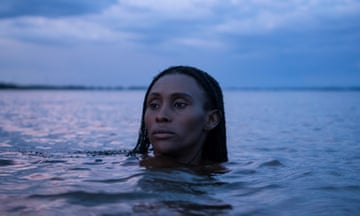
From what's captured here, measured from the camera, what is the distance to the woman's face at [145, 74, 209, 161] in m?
5.29

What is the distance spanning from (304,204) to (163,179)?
1.54m

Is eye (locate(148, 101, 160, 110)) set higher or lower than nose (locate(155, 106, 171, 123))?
higher

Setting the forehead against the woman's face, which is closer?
the woman's face

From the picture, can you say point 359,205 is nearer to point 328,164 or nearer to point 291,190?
point 291,190

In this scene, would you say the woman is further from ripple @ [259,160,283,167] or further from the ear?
ripple @ [259,160,283,167]

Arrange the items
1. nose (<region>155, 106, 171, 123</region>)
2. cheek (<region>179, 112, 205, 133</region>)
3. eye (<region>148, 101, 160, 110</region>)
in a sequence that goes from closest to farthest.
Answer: nose (<region>155, 106, 171, 123</region>)
cheek (<region>179, 112, 205, 133</region>)
eye (<region>148, 101, 160, 110</region>)

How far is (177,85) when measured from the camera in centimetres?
550

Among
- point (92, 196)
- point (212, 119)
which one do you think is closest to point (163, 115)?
point (212, 119)

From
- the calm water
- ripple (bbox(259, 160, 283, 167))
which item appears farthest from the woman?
ripple (bbox(259, 160, 283, 167))

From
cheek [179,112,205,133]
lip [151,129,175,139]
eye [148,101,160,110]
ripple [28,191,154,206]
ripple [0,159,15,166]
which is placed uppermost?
eye [148,101,160,110]

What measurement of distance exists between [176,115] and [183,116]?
0.09 metres

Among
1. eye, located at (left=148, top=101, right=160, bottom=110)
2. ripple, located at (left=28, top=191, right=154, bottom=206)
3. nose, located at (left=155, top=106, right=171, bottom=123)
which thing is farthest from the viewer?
eye, located at (left=148, top=101, right=160, bottom=110)

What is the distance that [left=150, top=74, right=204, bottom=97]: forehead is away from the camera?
545 cm

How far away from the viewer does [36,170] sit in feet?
17.4
